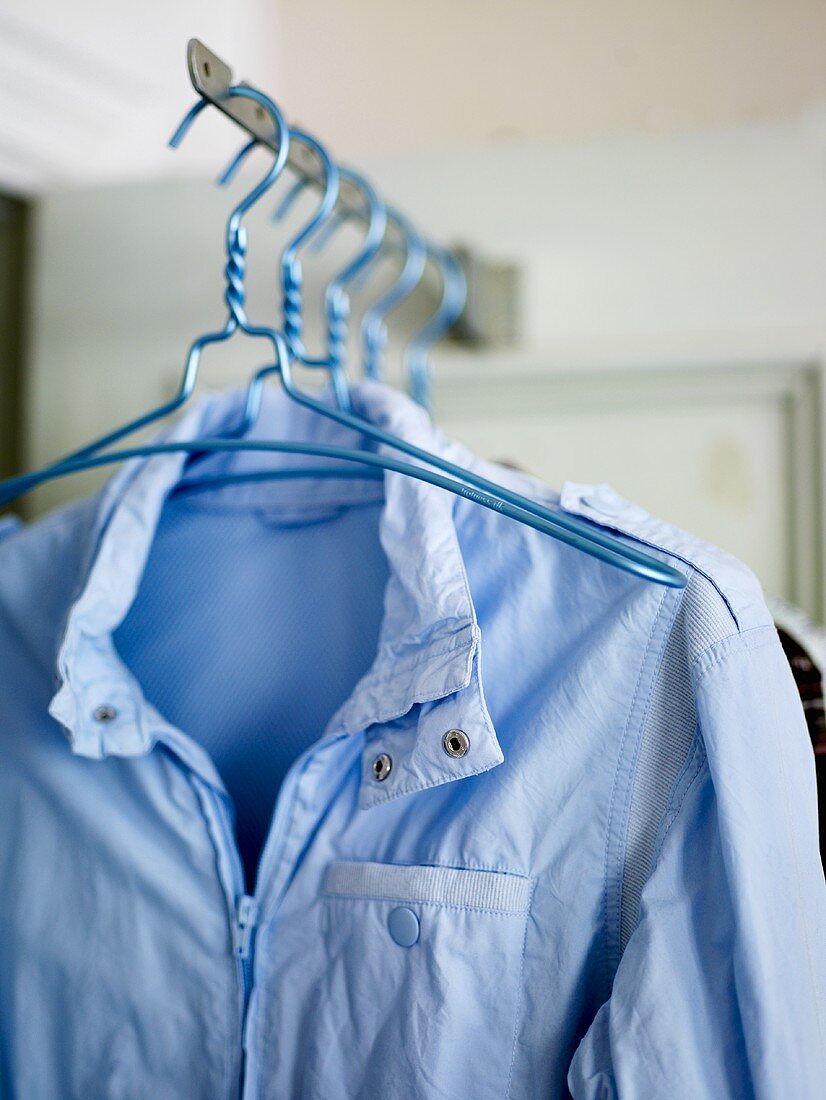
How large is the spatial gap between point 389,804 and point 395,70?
44.9 inches

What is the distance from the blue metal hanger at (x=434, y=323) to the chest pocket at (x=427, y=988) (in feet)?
1.79

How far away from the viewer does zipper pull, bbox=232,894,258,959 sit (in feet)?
2.26

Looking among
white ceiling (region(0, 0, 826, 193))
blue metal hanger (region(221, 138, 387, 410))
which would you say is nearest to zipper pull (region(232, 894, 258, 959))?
blue metal hanger (region(221, 138, 387, 410))

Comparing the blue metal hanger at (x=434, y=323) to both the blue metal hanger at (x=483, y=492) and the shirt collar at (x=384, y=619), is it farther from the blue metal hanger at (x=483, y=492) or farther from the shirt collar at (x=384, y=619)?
the blue metal hanger at (x=483, y=492)

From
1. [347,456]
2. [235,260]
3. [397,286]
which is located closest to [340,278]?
[397,286]

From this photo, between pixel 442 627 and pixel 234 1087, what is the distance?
351 mm

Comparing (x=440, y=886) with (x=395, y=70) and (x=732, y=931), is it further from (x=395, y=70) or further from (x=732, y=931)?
(x=395, y=70)

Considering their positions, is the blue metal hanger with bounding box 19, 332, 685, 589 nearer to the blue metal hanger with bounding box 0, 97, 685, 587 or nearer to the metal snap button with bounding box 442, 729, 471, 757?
the blue metal hanger with bounding box 0, 97, 685, 587

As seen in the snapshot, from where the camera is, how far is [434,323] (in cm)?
105

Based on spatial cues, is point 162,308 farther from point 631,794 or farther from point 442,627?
point 631,794

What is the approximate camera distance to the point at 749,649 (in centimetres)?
57

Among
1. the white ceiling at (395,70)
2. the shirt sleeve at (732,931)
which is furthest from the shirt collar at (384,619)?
the white ceiling at (395,70)

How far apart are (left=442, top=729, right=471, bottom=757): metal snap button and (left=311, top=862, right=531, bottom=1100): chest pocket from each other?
0.08 m

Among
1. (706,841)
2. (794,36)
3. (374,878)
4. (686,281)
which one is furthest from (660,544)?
(794,36)
